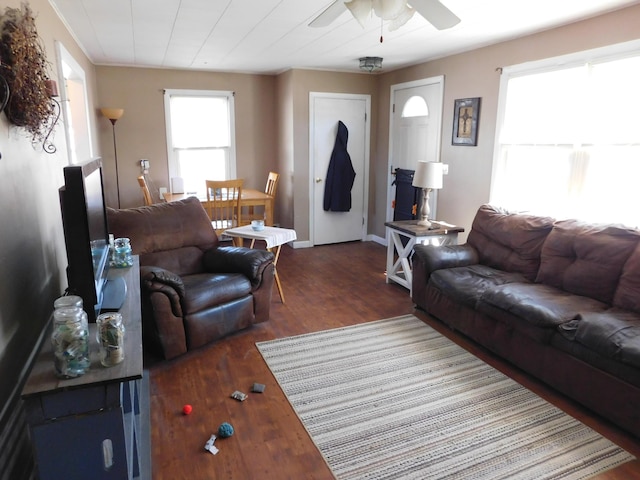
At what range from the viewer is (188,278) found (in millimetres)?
3205

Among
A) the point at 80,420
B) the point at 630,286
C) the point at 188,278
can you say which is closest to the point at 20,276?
the point at 80,420

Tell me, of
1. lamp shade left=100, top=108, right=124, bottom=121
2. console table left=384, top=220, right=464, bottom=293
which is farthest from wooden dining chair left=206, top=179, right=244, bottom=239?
console table left=384, top=220, right=464, bottom=293

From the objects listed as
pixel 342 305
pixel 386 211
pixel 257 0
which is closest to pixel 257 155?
pixel 386 211

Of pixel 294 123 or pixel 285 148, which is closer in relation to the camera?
pixel 294 123

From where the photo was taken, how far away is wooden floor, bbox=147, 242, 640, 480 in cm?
199

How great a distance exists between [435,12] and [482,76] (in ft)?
7.25

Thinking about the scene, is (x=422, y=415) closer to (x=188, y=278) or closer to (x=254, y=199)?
(x=188, y=278)

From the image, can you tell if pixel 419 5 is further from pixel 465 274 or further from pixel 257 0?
pixel 465 274

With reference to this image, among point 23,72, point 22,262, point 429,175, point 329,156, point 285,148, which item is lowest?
point 22,262

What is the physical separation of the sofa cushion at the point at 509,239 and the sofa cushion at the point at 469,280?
0.09 meters

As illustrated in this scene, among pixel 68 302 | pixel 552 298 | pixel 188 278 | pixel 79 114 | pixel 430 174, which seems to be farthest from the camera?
pixel 79 114

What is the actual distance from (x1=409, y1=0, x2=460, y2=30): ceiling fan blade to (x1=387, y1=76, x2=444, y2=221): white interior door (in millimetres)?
2542

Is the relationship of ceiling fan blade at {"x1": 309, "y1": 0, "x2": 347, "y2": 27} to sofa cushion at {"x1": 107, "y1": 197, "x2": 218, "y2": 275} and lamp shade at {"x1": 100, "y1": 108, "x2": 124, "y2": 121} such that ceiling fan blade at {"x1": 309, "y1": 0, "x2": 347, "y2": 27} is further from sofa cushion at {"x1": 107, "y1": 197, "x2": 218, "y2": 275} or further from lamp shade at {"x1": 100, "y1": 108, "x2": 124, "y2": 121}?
lamp shade at {"x1": 100, "y1": 108, "x2": 124, "y2": 121}

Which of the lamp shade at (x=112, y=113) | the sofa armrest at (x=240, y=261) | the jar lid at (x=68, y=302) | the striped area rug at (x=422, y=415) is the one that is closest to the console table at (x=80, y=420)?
the jar lid at (x=68, y=302)
